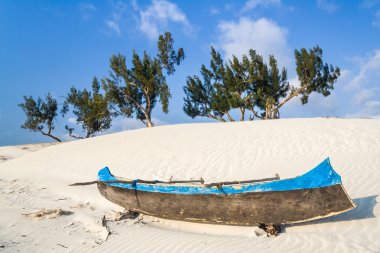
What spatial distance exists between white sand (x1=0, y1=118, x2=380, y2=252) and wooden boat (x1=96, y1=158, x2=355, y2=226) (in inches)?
12.1

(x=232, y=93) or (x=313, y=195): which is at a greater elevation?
(x=232, y=93)

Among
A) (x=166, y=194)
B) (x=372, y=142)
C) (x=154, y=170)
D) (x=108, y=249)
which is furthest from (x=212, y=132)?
(x=108, y=249)

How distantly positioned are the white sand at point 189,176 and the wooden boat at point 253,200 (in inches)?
12.1

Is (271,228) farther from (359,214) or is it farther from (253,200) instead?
(359,214)

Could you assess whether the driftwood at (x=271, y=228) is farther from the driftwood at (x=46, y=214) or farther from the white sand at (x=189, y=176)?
the driftwood at (x=46, y=214)

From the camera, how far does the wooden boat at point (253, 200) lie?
15.1ft

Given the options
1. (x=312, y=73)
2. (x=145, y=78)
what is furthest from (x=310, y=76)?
(x=145, y=78)

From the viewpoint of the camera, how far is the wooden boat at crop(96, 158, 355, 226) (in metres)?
4.59

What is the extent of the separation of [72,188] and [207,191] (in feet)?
20.1

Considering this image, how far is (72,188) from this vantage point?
9.33m

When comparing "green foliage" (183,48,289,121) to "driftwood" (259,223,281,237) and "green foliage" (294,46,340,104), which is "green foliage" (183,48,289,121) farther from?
"driftwood" (259,223,281,237)

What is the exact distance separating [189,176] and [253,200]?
4.72 meters

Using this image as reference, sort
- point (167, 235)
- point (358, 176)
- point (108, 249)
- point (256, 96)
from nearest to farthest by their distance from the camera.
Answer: point (108, 249) < point (167, 235) < point (358, 176) < point (256, 96)

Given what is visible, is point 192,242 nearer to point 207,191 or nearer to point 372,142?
point 207,191
